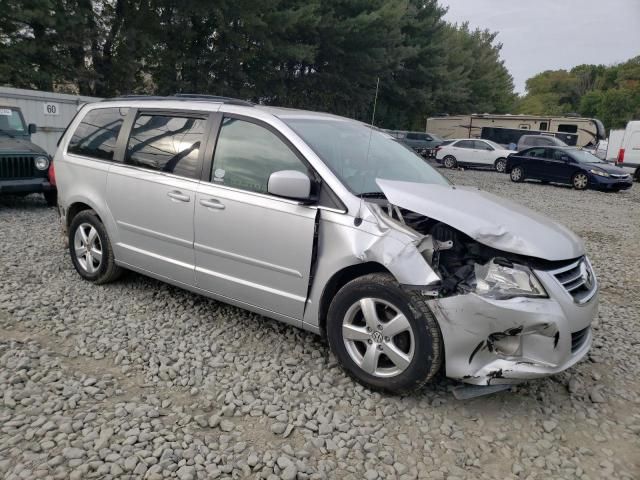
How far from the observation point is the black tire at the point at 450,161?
937 inches

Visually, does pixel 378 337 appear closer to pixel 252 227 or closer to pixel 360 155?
pixel 252 227

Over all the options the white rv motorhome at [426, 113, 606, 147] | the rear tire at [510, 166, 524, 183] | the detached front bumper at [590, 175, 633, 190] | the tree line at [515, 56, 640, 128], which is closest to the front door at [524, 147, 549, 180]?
the rear tire at [510, 166, 524, 183]

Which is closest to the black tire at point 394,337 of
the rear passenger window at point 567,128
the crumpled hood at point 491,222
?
the crumpled hood at point 491,222

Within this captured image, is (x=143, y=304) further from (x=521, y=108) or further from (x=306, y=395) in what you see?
(x=521, y=108)

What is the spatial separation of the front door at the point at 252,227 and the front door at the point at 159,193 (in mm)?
176

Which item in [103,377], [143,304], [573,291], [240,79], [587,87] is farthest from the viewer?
[587,87]

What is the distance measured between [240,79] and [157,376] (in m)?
21.0

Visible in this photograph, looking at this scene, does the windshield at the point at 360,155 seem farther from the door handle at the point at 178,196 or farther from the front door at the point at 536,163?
the front door at the point at 536,163

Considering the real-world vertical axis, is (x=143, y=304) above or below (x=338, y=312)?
below

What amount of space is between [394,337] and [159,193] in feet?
7.22

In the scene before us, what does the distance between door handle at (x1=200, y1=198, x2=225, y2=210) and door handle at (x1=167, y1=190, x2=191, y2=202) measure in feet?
0.53

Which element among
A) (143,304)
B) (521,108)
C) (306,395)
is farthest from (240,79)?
(521,108)

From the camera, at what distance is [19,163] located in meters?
7.87

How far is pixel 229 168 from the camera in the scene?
3.63 metres
